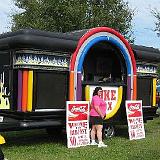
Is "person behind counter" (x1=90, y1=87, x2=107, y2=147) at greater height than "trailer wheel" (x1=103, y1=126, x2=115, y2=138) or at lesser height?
greater

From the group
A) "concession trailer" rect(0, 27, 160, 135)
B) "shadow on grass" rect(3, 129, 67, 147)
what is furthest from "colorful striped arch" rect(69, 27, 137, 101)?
"shadow on grass" rect(3, 129, 67, 147)

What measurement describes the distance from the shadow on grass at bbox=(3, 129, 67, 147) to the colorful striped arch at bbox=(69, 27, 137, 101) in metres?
1.58

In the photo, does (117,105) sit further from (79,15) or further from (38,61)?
(79,15)

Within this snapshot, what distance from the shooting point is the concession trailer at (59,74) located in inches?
383

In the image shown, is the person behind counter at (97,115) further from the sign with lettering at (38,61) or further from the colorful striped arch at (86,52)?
the sign with lettering at (38,61)

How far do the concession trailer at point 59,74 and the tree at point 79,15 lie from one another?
35.4ft

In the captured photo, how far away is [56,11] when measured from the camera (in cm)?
2373

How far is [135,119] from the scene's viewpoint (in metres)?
12.3

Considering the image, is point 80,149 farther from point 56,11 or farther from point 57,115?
point 56,11

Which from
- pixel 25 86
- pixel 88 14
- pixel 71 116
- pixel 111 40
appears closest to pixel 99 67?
pixel 111 40

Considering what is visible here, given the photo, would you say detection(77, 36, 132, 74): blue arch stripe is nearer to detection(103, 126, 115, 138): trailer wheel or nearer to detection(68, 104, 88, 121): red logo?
detection(68, 104, 88, 121): red logo

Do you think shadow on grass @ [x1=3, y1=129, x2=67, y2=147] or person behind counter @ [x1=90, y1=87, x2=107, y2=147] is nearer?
person behind counter @ [x1=90, y1=87, x2=107, y2=147]

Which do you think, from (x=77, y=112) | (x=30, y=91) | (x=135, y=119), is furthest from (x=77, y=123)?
(x=135, y=119)

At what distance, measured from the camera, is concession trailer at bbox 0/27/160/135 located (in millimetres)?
9734
